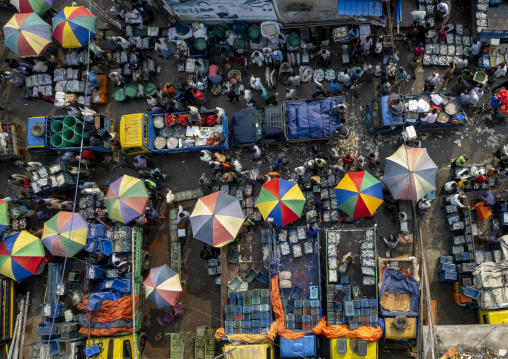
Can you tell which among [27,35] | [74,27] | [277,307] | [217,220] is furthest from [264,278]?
[27,35]

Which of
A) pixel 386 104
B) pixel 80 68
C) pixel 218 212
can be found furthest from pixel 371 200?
pixel 80 68

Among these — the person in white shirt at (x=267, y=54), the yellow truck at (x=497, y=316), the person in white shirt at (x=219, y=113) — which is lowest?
the yellow truck at (x=497, y=316)

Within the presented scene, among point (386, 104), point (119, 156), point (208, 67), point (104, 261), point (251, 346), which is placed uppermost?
point (208, 67)

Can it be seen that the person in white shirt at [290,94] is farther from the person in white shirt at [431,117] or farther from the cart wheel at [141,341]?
the cart wheel at [141,341]

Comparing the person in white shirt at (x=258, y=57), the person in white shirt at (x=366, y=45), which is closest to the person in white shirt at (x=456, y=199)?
the person in white shirt at (x=366, y=45)

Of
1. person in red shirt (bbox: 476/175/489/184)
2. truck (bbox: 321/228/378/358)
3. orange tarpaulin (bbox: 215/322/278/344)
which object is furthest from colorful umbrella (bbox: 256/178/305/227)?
person in red shirt (bbox: 476/175/489/184)

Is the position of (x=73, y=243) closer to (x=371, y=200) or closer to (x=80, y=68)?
(x=80, y=68)

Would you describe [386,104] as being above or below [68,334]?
above
